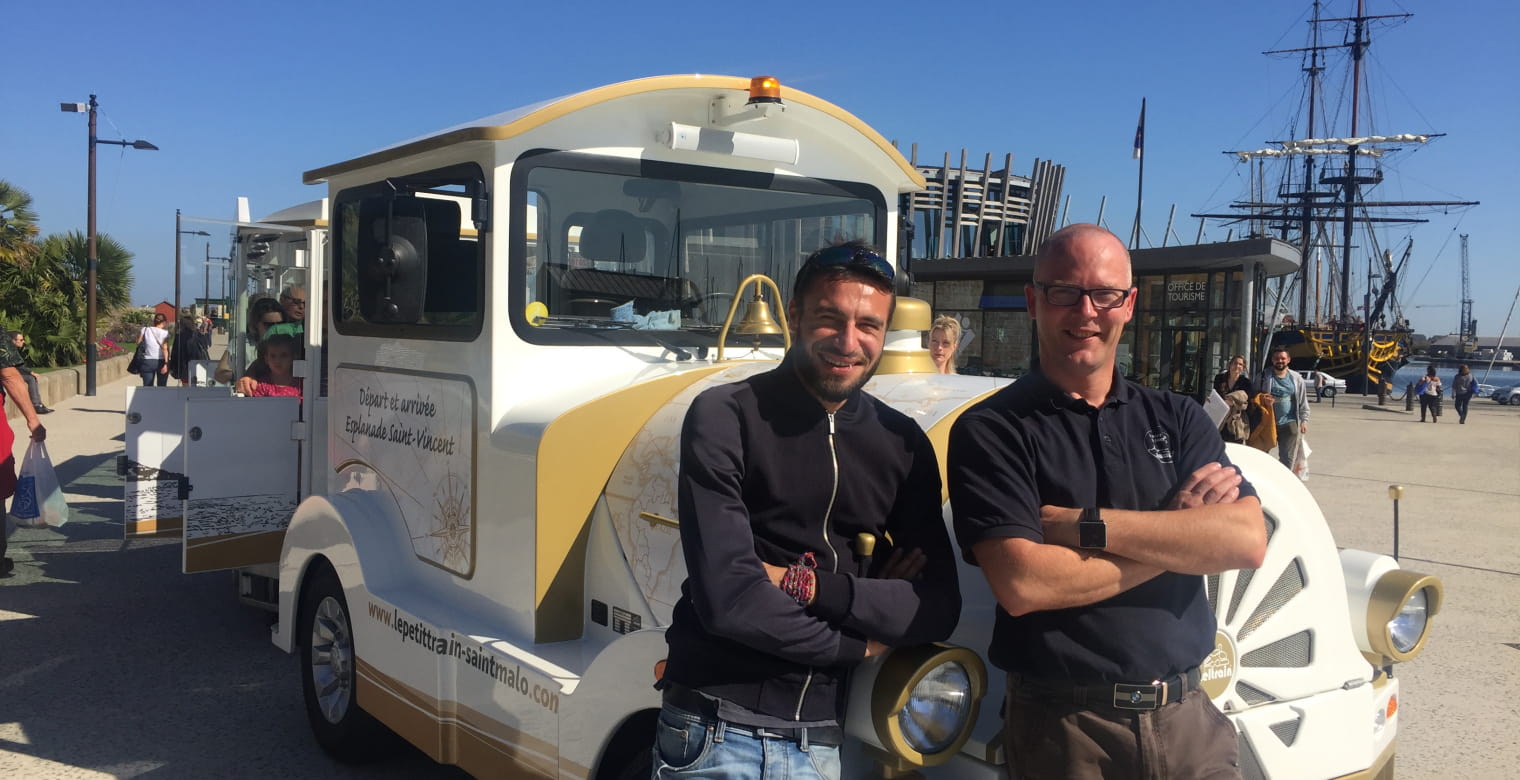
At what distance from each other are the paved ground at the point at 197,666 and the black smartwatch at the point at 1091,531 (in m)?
3.32

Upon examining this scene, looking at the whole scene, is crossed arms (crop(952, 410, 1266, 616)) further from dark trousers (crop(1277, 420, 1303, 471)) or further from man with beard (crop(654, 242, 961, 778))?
dark trousers (crop(1277, 420, 1303, 471))

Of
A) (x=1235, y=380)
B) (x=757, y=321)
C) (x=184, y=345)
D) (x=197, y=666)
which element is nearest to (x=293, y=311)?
(x=197, y=666)

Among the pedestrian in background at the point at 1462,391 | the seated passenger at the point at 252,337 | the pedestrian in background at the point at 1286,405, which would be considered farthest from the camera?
the pedestrian in background at the point at 1462,391

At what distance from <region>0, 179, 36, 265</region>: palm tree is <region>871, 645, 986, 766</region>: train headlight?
2604cm

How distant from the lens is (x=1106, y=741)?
6.35ft

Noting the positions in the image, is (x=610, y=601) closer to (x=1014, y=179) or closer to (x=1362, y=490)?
(x=1362, y=490)

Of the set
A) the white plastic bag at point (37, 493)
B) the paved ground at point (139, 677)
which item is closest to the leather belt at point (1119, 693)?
the paved ground at point (139, 677)

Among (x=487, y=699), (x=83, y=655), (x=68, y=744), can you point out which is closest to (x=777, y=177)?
(x=487, y=699)

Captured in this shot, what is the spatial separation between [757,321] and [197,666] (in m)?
3.83

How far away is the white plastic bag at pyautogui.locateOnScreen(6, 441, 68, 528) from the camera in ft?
24.0

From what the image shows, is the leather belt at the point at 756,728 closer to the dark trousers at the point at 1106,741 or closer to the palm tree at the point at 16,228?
the dark trousers at the point at 1106,741

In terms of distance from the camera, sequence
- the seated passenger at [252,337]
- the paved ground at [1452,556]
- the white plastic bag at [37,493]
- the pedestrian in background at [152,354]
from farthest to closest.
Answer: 1. the pedestrian in background at [152,354]
2. the seated passenger at [252,337]
3. the white plastic bag at [37,493]
4. the paved ground at [1452,556]

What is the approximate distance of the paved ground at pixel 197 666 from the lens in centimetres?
448

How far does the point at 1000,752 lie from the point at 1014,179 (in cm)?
2312
